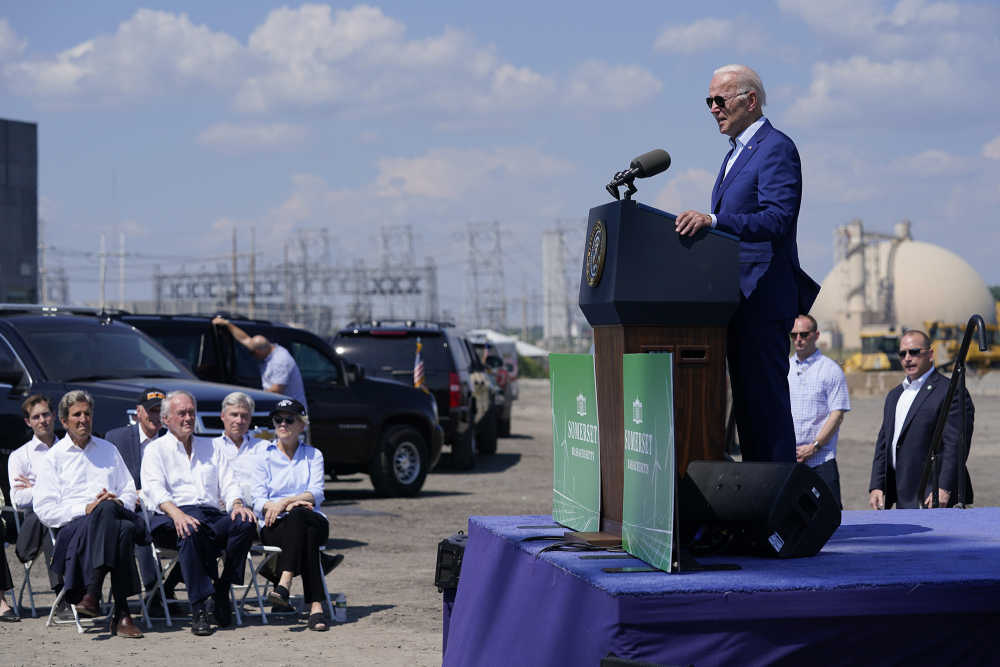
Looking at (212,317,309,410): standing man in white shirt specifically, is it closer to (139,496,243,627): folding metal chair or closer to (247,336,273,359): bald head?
(247,336,273,359): bald head

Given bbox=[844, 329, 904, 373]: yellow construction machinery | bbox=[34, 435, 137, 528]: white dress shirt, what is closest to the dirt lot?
bbox=[34, 435, 137, 528]: white dress shirt

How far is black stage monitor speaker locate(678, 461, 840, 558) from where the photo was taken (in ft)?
12.6

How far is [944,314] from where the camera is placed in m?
107

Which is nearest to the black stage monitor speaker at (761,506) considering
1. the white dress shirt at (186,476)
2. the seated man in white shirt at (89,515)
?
the seated man in white shirt at (89,515)

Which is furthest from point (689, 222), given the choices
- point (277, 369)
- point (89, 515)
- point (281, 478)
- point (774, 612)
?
point (277, 369)

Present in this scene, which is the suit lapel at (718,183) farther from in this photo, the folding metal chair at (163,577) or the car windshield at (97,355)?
the car windshield at (97,355)

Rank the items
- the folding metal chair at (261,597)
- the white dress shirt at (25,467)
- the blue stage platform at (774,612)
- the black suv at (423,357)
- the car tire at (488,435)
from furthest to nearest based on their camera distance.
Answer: the car tire at (488,435) < the black suv at (423,357) < the white dress shirt at (25,467) < the folding metal chair at (261,597) < the blue stage platform at (774,612)

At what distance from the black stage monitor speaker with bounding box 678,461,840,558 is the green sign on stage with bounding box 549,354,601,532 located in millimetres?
494

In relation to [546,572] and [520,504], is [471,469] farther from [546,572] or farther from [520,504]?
[546,572]

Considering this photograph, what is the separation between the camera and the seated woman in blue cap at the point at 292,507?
23.9 feet

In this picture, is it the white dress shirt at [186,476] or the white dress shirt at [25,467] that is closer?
the white dress shirt at [186,476]

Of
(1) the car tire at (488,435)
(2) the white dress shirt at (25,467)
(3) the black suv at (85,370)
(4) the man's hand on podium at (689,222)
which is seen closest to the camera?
(4) the man's hand on podium at (689,222)

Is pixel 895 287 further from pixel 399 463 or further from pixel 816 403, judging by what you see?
pixel 816 403

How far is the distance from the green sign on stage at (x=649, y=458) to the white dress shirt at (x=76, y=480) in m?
4.52
